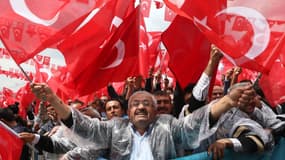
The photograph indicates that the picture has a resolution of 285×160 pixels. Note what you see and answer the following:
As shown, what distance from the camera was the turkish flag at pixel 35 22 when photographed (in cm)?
603

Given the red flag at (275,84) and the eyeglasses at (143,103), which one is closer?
the red flag at (275,84)

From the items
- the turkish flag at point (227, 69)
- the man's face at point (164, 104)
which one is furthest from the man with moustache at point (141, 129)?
the turkish flag at point (227, 69)

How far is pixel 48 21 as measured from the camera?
621 cm

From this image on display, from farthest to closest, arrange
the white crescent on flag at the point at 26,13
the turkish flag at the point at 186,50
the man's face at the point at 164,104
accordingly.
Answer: the man's face at the point at 164,104, the turkish flag at the point at 186,50, the white crescent on flag at the point at 26,13

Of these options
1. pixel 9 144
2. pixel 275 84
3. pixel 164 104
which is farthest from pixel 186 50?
pixel 9 144

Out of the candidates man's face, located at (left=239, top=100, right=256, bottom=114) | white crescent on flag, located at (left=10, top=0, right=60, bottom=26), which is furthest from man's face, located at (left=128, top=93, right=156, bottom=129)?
white crescent on flag, located at (left=10, top=0, right=60, bottom=26)

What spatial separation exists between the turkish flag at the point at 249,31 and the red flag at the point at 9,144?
6.43 feet

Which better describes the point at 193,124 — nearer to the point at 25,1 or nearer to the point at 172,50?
the point at 172,50

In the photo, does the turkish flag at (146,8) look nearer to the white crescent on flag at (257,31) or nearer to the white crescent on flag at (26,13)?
the white crescent on flag at (26,13)

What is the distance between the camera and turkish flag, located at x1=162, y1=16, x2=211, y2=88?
246 inches

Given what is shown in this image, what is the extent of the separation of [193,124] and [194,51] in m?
1.04

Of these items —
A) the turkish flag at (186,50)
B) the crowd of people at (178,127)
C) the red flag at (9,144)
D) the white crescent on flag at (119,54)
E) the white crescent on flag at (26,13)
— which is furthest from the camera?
the white crescent on flag at (119,54)

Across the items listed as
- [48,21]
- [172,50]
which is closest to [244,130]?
[172,50]

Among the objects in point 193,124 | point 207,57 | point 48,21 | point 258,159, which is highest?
point 48,21
